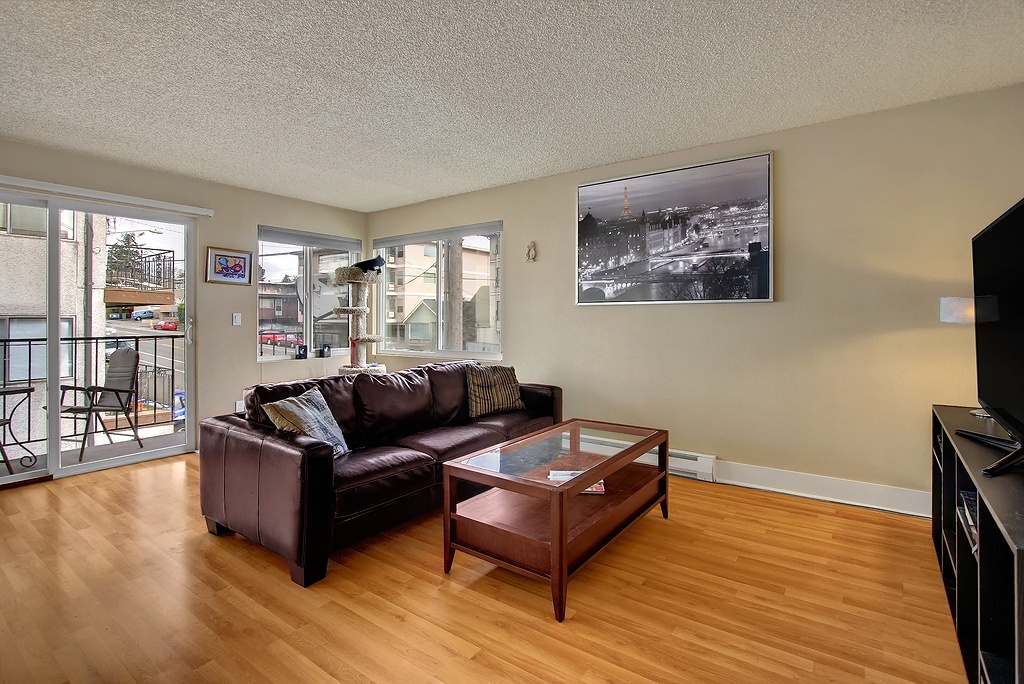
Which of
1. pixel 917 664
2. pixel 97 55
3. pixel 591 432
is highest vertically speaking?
pixel 97 55

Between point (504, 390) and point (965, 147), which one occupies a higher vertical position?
point (965, 147)

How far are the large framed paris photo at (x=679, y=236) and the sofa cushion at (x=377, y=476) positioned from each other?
2164mm

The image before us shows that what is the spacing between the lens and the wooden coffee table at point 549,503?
205cm

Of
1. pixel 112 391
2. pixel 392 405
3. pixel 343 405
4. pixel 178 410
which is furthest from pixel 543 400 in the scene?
pixel 178 410

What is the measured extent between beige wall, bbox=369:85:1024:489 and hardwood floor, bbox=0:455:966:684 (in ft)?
1.99

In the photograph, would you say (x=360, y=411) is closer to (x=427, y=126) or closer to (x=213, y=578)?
(x=213, y=578)

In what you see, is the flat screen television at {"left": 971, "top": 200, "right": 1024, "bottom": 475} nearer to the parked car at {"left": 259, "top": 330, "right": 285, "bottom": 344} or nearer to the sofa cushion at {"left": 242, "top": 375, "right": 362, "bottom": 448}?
the sofa cushion at {"left": 242, "top": 375, "right": 362, "bottom": 448}

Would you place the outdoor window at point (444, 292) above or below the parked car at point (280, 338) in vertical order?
above

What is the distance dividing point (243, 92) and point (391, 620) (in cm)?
283

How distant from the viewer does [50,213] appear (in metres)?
3.71

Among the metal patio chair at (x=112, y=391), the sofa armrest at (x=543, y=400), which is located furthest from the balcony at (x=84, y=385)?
the sofa armrest at (x=543, y=400)

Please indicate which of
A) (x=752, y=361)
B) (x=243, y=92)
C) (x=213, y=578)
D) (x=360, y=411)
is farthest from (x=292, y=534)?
(x=752, y=361)

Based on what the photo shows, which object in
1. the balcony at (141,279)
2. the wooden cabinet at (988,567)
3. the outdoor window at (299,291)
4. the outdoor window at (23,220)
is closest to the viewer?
the wooden cabinet at (988,567)

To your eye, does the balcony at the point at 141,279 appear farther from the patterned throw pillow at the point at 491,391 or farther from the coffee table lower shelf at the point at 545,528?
the coffee table lower shelf at the point at 545,528
